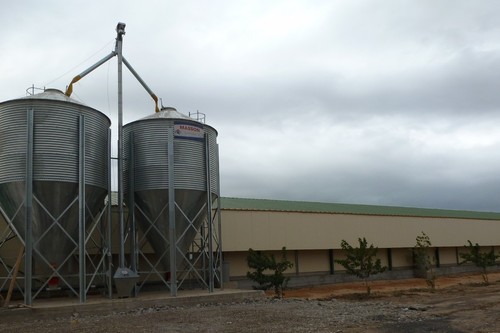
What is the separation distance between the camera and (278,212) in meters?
31.6

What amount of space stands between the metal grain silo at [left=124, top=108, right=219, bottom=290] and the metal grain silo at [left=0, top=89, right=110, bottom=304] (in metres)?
2.64

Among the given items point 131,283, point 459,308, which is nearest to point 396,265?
point 459,308

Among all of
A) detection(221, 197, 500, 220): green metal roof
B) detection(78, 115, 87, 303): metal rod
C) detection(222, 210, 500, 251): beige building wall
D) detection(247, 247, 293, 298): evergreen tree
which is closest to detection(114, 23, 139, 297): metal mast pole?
detection(78, 115, 87, 303): metal rod

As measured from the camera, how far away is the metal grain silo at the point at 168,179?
71.6ft

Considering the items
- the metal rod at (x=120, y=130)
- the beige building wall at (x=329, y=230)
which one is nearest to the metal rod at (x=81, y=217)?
the metal rod at (x=120, y=130)

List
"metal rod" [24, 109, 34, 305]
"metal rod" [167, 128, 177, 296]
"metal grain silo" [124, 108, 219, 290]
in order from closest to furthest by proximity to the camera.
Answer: "metal rod" [24, 109, 34, 305] < "metal rod" [167, 128, 177, 296] < "metal grain silo" [124, 108, 219, 290]

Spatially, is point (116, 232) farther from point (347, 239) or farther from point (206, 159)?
point (347, 239)

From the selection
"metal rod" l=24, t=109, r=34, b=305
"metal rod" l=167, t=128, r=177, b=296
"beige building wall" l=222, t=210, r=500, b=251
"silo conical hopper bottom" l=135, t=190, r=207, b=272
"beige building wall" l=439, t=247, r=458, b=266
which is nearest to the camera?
"metal rod" l=24, t=109, r=34, b=305

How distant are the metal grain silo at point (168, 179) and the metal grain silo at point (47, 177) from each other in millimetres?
2641

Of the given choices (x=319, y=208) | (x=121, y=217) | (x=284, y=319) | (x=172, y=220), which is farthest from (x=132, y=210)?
(x=319, y=208)

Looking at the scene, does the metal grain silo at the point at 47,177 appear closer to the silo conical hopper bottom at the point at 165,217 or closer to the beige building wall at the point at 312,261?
the silo conical hopper bottom at the point at 165,217

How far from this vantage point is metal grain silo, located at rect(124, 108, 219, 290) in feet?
71.6

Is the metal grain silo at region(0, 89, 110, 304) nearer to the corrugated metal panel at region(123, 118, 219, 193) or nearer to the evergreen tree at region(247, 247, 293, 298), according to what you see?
the corrugated metal panel at region(123, 118, 219, 193)

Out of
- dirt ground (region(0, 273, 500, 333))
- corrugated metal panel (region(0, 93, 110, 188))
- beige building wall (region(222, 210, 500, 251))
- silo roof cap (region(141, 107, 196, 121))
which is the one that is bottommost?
dirt ground (region(0, 273, 500, 333))
